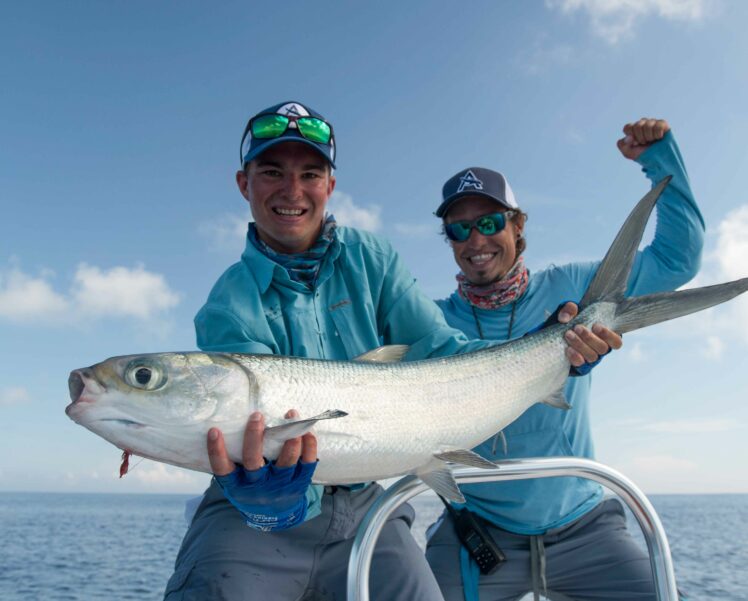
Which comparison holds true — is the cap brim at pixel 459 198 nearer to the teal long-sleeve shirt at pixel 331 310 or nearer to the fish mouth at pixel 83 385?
the teal long-sleeve shirt at pixel 331 310

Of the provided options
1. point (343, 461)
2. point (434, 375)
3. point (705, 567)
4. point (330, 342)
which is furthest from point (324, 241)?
point (705, 567)

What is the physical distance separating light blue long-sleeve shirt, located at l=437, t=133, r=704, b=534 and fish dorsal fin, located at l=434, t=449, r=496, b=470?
1.69m

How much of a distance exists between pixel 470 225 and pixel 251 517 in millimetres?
3164

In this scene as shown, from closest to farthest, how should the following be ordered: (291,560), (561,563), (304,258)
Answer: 1. (291,560)
2. (304,258)
3. (561,563)

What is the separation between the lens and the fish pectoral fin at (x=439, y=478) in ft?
10.2

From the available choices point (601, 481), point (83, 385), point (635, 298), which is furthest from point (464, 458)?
point (83, 385)

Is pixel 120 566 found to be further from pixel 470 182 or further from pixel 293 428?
pixel 293 428

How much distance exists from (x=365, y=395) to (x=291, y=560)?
45.2 inches

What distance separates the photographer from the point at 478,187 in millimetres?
5309

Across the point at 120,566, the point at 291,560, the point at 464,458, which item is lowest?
the point at 120,566

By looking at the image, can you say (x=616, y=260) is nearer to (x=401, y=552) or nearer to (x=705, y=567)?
(x=401, y=552)

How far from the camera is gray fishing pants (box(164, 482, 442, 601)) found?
3.19 meters

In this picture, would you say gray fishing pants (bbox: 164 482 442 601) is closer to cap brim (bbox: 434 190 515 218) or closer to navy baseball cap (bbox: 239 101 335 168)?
navy baseball cap (bbox: 239 101 335 168)

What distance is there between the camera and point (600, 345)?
3.52 m
